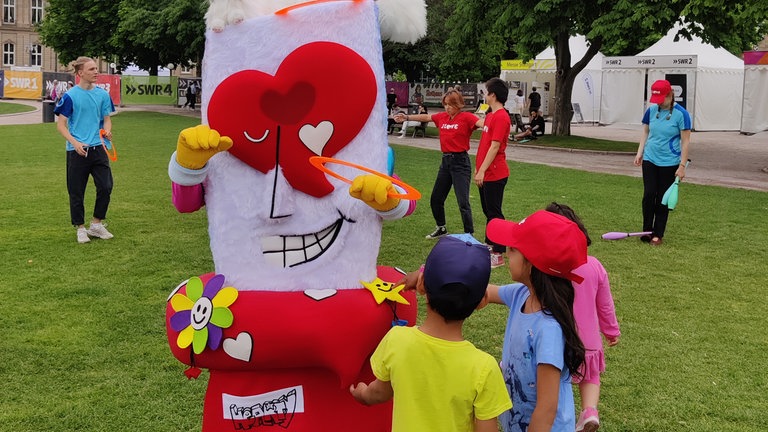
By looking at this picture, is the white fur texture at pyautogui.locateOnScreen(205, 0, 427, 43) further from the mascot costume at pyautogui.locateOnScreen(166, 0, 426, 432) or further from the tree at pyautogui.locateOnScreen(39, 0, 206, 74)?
the tree at pyautogui.locateOnScreen(39, 0, 206, 74)

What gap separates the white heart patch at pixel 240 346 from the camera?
262cm

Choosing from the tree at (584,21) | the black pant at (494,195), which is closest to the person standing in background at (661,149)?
the black pant at (494,195)

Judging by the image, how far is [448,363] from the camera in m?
2.21

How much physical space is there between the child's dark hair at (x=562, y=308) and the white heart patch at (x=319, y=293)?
0.73 m

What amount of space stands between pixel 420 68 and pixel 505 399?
43796 mm

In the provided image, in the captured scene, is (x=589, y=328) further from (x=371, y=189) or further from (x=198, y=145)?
(x=198, y=145)

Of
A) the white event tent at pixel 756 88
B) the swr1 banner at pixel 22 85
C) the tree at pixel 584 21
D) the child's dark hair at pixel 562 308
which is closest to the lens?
the child's dark hair at pixel 562 308

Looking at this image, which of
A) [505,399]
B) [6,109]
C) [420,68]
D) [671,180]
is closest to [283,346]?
[505,399]

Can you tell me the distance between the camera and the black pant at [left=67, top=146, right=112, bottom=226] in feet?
24.7

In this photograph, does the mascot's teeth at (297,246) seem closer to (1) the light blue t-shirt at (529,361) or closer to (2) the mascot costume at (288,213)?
(2) the mascot costume at (288,213)

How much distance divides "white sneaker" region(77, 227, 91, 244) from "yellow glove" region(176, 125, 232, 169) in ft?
18.4

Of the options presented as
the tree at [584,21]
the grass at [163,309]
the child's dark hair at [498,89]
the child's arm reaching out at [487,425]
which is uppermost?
the tree at [584,21]

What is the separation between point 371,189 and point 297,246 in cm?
40

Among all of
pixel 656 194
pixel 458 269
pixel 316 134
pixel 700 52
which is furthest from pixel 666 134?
pixel 700 52
